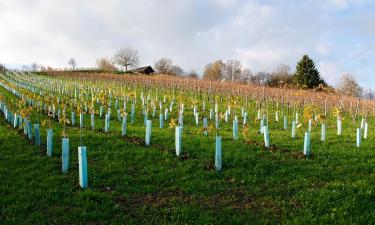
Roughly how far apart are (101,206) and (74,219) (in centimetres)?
59

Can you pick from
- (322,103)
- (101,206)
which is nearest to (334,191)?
(101,206)

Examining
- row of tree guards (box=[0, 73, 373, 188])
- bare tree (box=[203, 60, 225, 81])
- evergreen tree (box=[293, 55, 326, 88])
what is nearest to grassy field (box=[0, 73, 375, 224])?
row of tree guards (box=[0, 73, 373, 188])

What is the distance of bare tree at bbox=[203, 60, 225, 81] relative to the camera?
78.2m

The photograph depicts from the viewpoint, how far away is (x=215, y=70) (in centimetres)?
7912

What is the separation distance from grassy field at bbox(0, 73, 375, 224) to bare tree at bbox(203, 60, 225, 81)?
66.2 meters

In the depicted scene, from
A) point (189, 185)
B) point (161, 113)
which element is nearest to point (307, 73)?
point (161, 113)

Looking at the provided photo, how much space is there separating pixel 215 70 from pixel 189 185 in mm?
71808

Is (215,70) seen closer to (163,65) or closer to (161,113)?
(163,65)

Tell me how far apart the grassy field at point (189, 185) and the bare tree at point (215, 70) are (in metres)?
66.2

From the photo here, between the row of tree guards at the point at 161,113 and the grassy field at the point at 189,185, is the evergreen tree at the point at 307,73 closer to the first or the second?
the row of tree guards at the point at 161,113

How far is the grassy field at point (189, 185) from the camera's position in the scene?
6805mm

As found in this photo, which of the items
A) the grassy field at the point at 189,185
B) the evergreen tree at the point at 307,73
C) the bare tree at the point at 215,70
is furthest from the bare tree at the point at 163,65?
the grassy field at the point at 189,185

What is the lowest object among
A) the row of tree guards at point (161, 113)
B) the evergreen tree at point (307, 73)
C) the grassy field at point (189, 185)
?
the grassy field at point (189, 185)

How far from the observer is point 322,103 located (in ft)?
100.0
